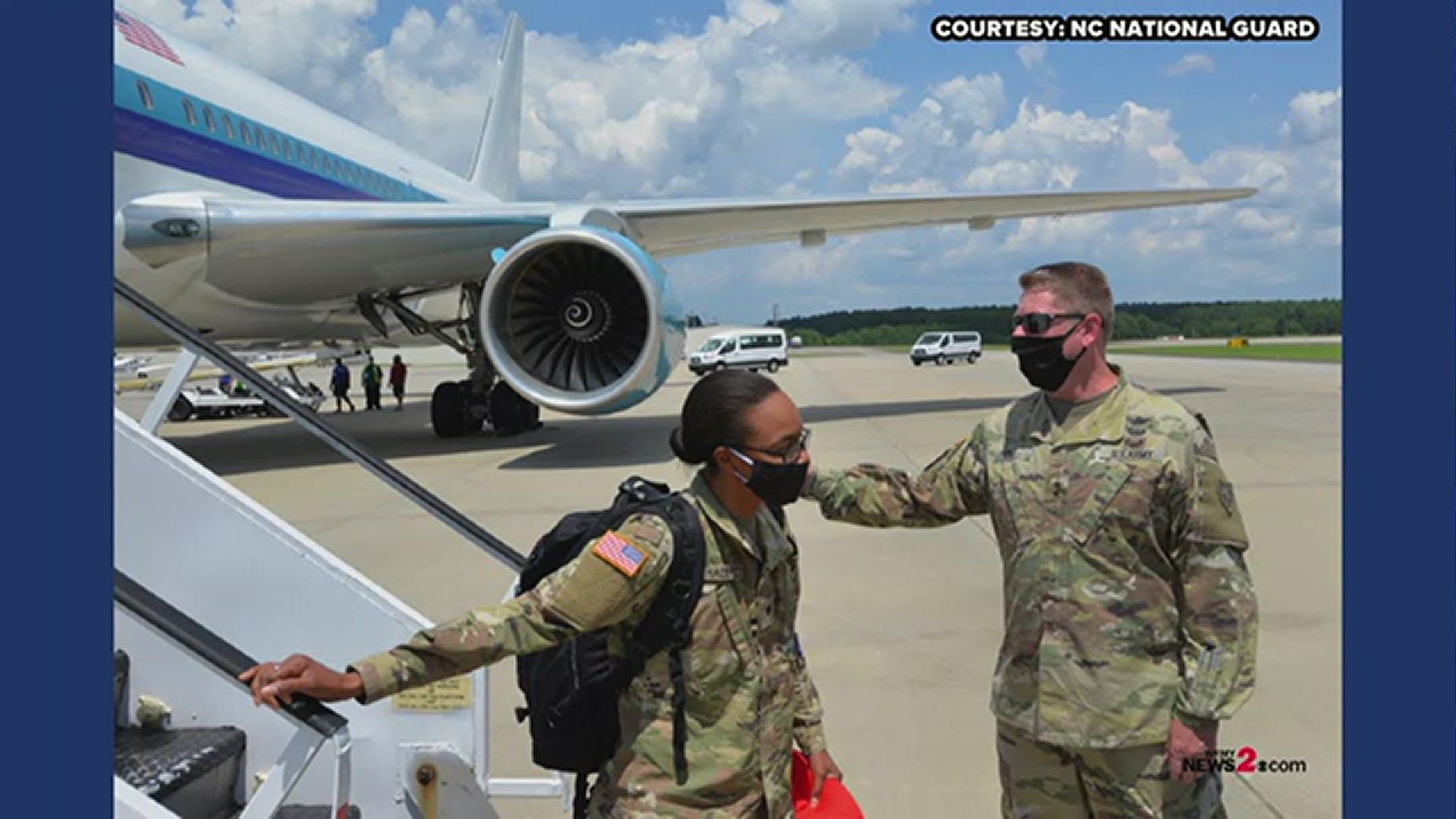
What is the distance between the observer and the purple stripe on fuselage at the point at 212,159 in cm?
806

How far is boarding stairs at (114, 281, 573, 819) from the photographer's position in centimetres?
256

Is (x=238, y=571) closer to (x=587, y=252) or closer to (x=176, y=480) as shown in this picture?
(x=176, y=480)

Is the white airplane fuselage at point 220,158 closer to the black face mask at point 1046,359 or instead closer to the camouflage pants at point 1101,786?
the black face mask at point 1046,359

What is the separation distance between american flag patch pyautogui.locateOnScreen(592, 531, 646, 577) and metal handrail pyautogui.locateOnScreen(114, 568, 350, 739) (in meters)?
0.47

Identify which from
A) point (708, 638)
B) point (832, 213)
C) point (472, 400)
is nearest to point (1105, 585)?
point (708, 638)

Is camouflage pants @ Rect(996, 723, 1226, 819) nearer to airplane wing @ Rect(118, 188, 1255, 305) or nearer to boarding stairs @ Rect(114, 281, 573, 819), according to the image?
boarding stairs @ Rect(114, 281, 573, 819)

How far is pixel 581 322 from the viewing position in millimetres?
9328

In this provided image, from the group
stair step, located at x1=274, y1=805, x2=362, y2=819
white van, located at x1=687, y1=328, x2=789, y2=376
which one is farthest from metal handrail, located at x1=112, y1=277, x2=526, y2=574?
white van, located at x1=687, y1=328, x2=789, y2=376

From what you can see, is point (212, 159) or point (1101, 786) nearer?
point (1101, 786)

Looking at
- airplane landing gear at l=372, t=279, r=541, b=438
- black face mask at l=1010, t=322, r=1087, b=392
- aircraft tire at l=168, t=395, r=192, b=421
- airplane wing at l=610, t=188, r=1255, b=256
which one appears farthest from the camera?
aircraft tire at l=168, t=395, r=192, b=421

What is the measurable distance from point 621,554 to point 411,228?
8490 mm

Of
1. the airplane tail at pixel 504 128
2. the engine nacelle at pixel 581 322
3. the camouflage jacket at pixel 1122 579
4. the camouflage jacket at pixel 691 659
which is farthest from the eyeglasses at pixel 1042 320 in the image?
the airplane tail at pixel 504 128

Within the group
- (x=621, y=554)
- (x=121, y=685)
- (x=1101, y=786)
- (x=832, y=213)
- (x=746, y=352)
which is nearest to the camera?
(x=621, y=554)

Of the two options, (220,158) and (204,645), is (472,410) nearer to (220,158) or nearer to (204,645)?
(220,158)
